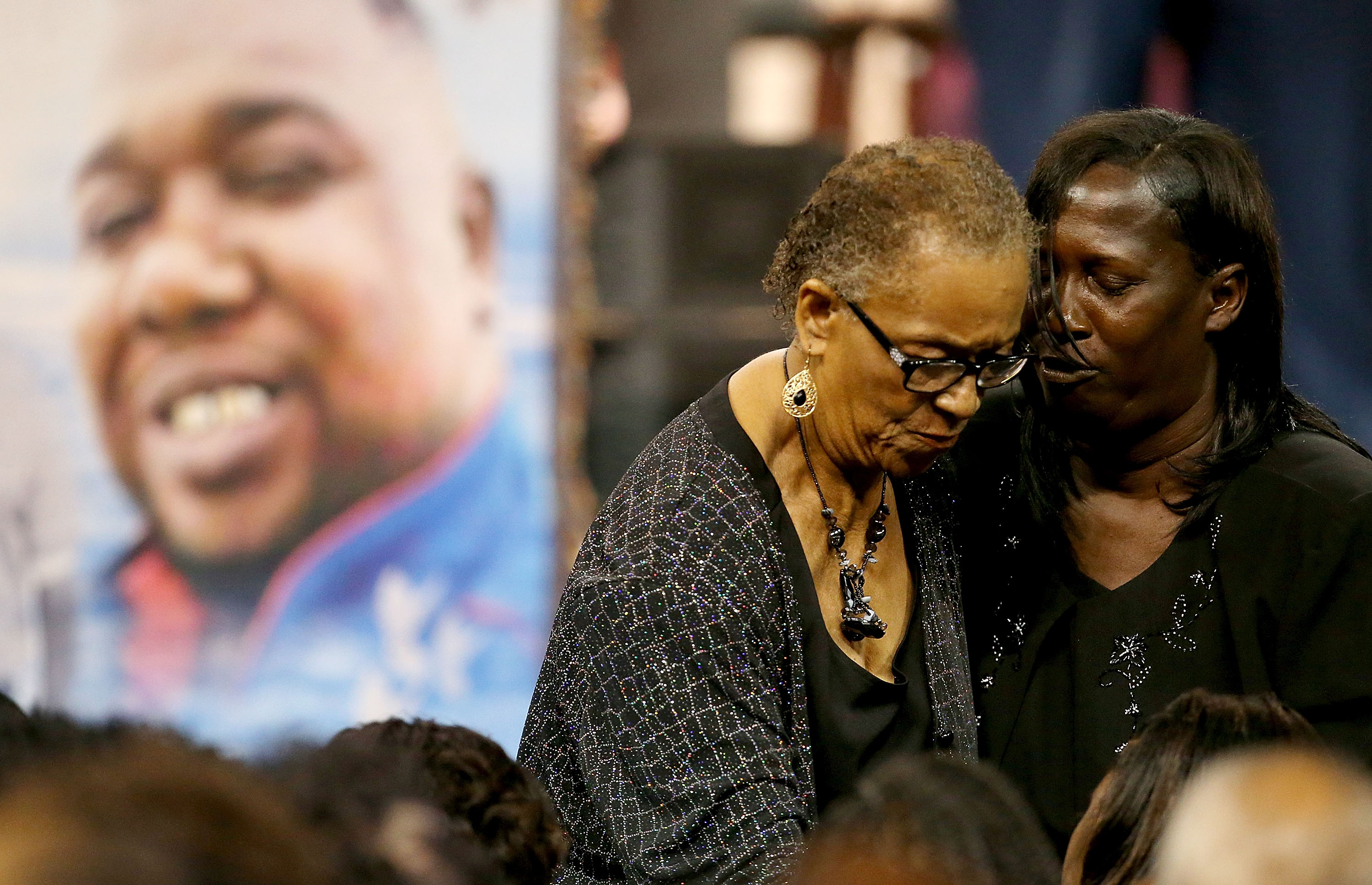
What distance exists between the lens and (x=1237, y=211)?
2.18 m

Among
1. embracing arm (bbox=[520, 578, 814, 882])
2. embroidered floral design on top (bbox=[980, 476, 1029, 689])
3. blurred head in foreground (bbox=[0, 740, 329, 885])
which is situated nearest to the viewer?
blurred head in foreground (bbox=[0, 740, 329, 885])

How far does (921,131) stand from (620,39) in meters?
1.08

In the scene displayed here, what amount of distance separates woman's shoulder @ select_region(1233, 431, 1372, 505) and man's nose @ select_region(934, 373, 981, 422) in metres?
0.48

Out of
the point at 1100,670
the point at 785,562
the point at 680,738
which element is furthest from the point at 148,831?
the point at 1100,670

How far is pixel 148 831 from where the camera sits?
2.95 ft

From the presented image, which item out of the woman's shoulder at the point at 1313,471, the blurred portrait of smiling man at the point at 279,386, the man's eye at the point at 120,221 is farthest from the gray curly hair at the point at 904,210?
the man's eye at the point at 120,221

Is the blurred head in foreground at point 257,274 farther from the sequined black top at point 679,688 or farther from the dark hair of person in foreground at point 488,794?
the dark hair of person in foreground at point 488,794

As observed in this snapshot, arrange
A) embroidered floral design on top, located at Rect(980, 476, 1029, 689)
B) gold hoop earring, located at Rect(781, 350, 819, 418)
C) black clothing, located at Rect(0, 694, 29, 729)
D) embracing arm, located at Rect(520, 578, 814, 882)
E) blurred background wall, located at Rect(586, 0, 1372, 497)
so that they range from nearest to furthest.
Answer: black clothing, located at Rect(0, 694, 29, 729)
embracing arm, located at Rect(520, 578, 814, 882)
gold hoop earring, located at Rect(781, 350, 819, 418)
embroidered floral design on top, located at Rect(980, 476, 1029, 689)
blurred background wall, located at Rect(586, 0, 1372, 497)

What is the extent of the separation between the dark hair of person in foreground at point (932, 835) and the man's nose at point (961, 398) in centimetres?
65

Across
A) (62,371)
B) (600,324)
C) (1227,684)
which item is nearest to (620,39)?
(600,324)

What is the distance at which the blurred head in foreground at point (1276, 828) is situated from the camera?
1.19m

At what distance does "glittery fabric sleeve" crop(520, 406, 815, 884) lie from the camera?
1.87 meters

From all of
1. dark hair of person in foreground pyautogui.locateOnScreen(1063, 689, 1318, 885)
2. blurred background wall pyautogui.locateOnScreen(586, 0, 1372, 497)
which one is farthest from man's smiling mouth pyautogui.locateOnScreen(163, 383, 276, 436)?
dark hair of person in foreground pyautogui.locateOnScreen(1063, 689, 1318, 885)

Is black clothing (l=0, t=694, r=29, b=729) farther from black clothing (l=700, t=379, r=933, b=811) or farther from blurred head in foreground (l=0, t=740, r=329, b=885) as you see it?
black clothing (l=700, t=379, r=933, b=811)
